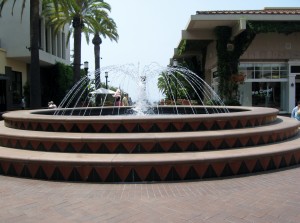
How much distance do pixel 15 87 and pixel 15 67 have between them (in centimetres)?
177

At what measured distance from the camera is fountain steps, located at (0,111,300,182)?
593 cm

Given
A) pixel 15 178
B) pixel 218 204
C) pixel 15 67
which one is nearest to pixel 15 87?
pixel 15 67

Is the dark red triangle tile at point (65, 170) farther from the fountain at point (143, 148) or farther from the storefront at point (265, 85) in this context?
the storefront at point (265, 85)

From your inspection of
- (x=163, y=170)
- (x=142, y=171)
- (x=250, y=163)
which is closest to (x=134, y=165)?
(x=142, y=171)

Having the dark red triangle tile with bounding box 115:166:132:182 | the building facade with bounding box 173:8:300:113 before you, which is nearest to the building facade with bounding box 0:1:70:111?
the building facade with bounding box 173:8:300:113

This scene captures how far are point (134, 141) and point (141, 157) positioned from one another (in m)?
0.46

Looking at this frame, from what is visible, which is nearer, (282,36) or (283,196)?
(283,196)

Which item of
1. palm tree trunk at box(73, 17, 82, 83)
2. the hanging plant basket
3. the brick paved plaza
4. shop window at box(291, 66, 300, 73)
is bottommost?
the brick paved plaza

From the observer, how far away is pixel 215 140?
685cm

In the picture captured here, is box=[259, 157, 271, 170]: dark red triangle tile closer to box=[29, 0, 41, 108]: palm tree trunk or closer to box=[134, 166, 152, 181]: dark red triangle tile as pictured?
box=[134, 166, 152, 181]: dark red triangle tile

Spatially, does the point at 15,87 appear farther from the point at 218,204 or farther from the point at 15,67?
the point at 218,204

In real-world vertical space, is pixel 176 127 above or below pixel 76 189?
above

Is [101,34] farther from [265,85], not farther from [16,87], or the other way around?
[265,85]

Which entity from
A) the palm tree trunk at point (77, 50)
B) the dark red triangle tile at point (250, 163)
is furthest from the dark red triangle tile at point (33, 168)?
the palm tree trunk at point (77, 50)
